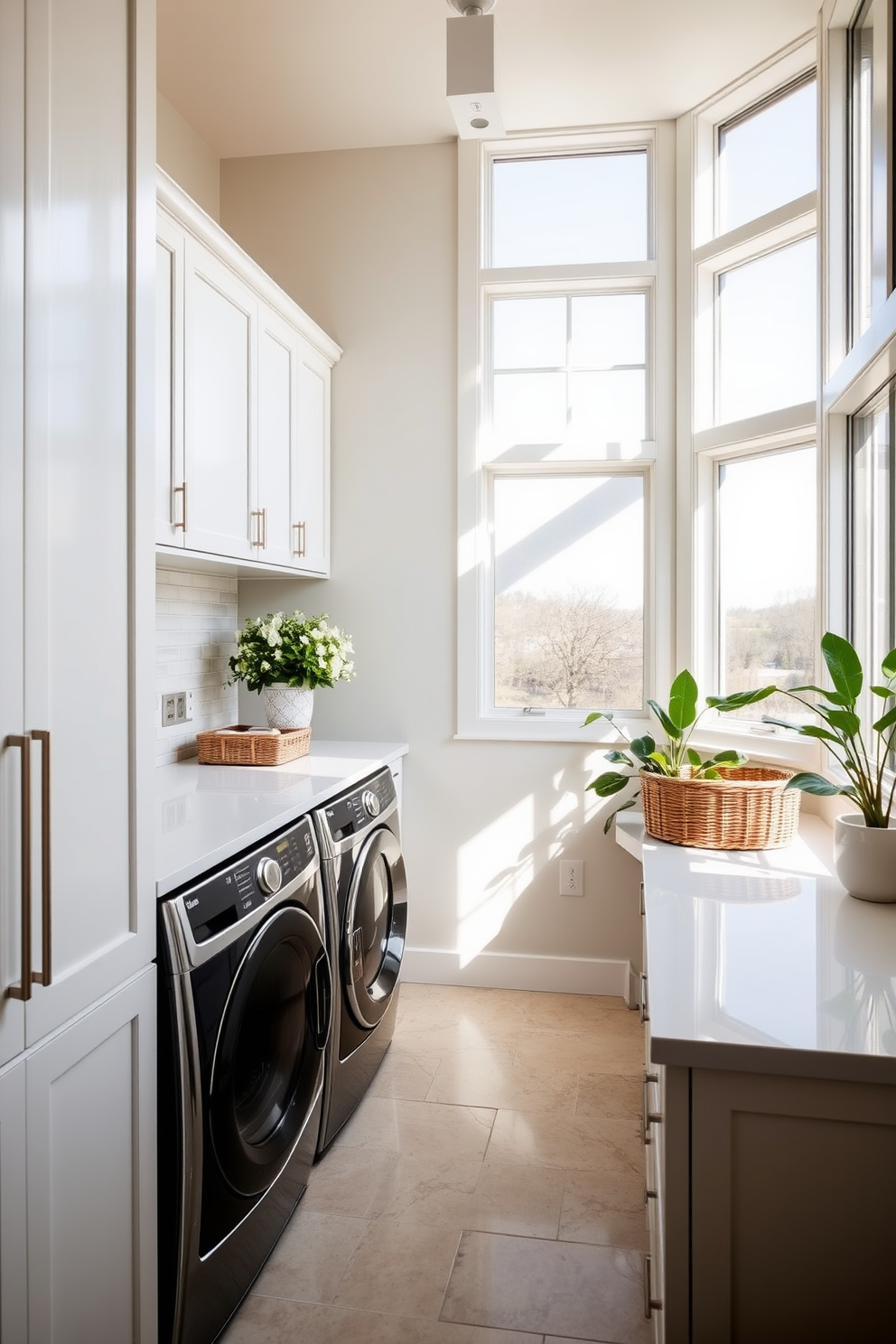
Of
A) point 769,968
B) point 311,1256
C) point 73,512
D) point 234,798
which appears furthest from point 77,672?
point 311,1256

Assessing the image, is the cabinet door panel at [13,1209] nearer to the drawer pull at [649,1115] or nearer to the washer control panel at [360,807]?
the drawer pull at [649,1115]

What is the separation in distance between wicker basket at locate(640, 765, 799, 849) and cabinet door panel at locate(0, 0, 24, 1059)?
63.4 inches

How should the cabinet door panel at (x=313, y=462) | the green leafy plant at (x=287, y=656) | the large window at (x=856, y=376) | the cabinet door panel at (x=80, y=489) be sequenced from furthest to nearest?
1. the cabinet door panel at (x=313, y=462)
2. the green leafy plant at (x=287, y=656)
3. the large window at (x=856, y=376)
4. the cabinet door panel at (x=80, y=489)

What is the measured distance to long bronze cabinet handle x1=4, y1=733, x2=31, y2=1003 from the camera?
1.15 metres

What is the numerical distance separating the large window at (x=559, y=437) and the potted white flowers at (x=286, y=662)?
57 cm

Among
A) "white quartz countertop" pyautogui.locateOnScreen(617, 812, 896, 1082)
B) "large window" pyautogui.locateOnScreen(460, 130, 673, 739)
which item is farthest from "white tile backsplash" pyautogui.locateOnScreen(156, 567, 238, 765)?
"white quartz countertop" pyautogui.locateOnScreen(617, 812, 896, 1082)

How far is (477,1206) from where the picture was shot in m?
2.09

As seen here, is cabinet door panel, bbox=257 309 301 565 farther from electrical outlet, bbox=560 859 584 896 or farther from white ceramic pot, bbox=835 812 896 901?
white ceramic pot, bbox=835 812 896 901

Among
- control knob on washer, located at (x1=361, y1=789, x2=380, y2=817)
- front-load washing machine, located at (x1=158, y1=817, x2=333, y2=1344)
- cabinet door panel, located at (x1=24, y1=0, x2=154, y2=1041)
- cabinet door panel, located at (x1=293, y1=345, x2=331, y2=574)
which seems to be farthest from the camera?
cabinet door panel, located at (x1=293, y1=345, x2=331, y2=574)

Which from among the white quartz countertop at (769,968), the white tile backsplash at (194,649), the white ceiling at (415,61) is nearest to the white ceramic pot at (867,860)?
the white quartz countertop at (769,968)

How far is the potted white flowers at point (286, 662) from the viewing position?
9.48 feet

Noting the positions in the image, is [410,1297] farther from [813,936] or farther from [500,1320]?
[813,936]

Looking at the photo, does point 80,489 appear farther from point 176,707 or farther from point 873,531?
point 873,531

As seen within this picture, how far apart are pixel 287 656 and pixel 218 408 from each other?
807 mm
